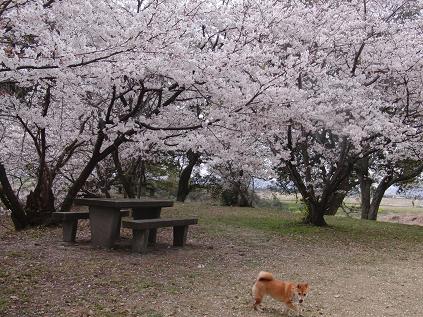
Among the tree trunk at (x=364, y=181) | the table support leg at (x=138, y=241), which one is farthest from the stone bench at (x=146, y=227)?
the tree trunk at (x=364, y=181)

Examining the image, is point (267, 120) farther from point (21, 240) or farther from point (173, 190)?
point (173, 190)

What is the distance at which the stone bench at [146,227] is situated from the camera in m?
6.89

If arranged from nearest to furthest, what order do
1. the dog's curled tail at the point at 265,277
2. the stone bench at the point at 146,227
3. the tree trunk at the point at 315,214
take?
the dog's curled tail at the point at 265,277 → the stone bench at the point at 146,227 → the tree trunk at the point at 315,214

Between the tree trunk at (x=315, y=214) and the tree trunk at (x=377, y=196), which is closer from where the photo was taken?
the tree trunk at (x=315, y=214)

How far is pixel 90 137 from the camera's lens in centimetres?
870

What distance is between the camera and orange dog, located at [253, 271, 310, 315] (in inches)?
175

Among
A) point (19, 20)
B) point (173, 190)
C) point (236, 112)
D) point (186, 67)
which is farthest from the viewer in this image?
point (173, 190)

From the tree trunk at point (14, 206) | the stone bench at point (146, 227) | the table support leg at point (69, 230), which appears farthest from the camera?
the tree trunk at point (14, 206)

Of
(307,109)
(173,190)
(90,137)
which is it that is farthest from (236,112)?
(173,190)

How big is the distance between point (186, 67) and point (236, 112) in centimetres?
127

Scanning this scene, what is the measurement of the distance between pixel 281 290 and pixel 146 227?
118 inches

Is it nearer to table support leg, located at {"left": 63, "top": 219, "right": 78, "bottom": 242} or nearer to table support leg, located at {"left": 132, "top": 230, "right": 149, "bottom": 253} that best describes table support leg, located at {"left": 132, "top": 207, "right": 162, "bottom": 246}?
table support leg, located at {"left": 132, "top": 230, "right": 149, "bottom": 253}

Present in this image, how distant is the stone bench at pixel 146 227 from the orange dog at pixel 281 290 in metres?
2.71

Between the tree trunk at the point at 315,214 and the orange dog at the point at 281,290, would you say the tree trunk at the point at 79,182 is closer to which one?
the orange dog at the point at 281,290
